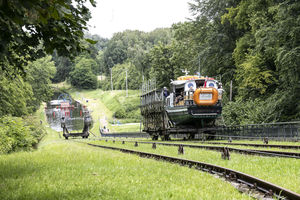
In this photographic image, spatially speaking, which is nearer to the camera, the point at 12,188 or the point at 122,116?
the point at 12,188

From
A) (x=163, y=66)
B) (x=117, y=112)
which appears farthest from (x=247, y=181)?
(x=117, y=112)

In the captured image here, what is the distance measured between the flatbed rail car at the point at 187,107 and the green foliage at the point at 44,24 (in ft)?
56.0

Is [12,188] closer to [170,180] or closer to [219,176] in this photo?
[170,180]

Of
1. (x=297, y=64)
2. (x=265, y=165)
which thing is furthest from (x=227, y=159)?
(x=297, y=64)

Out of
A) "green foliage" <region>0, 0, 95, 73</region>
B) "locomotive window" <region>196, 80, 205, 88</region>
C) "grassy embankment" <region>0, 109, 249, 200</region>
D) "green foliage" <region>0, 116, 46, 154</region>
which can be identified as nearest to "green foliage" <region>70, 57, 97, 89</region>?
"locomotive window" <region>196, 80, 205, 88</region>

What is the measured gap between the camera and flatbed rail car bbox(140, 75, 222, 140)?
2394cm

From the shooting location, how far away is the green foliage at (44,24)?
4062 millimetres

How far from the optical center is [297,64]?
2347 cm

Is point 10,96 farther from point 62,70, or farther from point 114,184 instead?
point 62,70

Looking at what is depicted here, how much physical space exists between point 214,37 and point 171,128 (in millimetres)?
21017

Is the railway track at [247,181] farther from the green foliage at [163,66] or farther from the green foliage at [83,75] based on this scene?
the green foliage at [83,75]

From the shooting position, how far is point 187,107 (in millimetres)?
24125

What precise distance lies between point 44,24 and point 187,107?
19.7 meters

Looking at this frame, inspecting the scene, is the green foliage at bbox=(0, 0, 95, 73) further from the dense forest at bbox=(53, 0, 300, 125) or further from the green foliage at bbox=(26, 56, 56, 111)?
the green foliage at bbox=(26, 56, 56, 111)
